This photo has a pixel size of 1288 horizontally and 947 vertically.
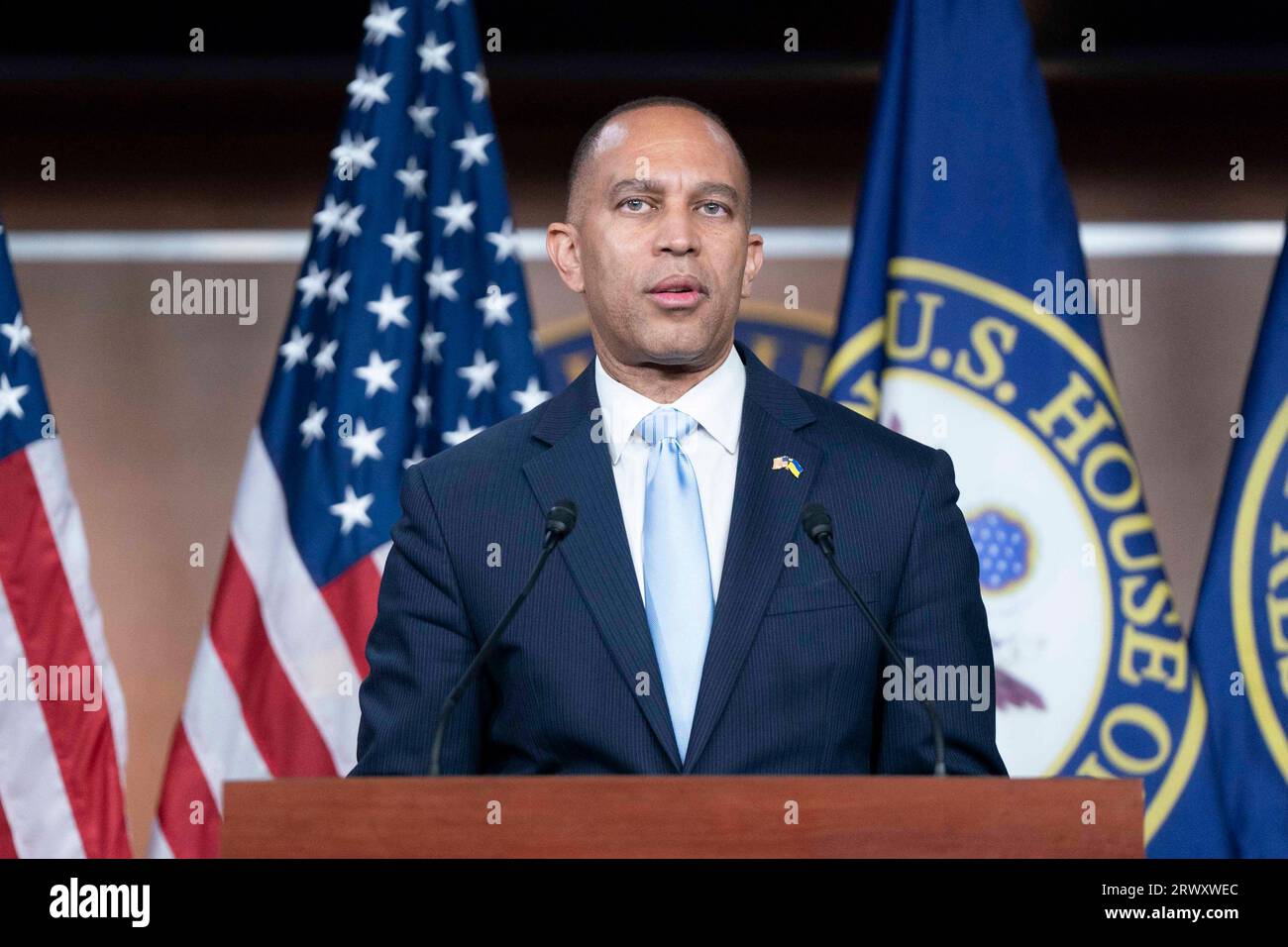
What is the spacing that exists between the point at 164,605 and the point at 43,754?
3.19 ft

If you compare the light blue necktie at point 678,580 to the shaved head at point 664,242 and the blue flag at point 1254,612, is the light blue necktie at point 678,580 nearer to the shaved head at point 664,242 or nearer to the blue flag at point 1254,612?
the shaved head at point 664,242

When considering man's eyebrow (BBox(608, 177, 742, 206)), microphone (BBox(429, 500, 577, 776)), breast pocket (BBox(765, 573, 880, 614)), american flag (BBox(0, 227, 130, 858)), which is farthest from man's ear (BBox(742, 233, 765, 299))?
american flag (BBox(0, 227, 130, 858))

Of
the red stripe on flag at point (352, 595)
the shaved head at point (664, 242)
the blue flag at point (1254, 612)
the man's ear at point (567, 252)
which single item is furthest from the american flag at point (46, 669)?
the blue flag at point (1254, 612)

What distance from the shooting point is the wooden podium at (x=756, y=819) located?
1418 millimetres

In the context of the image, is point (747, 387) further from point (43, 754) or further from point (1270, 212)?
point (1270, 212)

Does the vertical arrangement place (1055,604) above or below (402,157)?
below

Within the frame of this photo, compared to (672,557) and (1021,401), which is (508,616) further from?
(1021,401)

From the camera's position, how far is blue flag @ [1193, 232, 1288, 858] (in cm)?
367

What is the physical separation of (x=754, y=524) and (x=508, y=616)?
531 mm

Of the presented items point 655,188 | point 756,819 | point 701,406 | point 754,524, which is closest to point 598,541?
point 754,524

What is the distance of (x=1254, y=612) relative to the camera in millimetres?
3807

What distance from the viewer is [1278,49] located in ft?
14.4

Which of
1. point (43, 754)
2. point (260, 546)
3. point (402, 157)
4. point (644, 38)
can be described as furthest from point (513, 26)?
point (43, 754)

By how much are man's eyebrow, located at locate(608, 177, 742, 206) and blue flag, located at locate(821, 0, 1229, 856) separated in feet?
4.31
